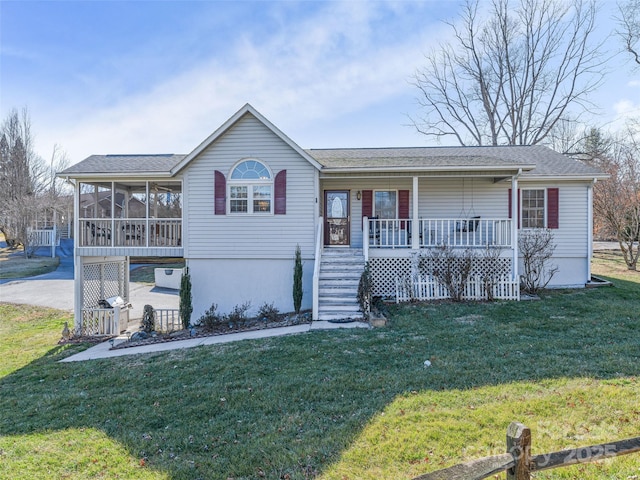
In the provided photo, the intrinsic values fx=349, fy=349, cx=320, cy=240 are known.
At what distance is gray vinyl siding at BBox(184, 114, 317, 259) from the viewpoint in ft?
35.6

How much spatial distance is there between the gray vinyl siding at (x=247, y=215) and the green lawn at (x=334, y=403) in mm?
3840

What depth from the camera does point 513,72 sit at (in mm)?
26656

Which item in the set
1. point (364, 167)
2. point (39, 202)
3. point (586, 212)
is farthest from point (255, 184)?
point (39, 202)

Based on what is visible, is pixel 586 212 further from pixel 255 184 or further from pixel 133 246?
pixel 133 246

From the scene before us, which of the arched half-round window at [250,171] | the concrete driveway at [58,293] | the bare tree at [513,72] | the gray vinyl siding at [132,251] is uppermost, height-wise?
the bare tree at [513,72]

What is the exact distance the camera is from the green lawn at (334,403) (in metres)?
3.47

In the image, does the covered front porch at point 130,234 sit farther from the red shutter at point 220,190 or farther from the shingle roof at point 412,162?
the red shutter at point 220,190

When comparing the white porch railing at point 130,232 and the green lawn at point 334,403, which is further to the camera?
the white porch railing at point 130,232

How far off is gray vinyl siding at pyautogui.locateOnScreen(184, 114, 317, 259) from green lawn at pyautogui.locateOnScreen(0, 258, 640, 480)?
12.6 feet

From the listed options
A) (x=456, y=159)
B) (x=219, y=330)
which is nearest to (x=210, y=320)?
(x=219, y=330)

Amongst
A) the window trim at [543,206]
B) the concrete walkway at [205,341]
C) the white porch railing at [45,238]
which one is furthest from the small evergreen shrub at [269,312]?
the white porch railing at [45,238]

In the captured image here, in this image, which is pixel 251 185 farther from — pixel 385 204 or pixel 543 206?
pixel 543 206

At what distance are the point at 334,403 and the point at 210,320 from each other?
6288 millimetres

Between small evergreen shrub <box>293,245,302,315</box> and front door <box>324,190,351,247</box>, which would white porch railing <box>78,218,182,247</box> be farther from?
front door <box>324,190,351,247</box>
